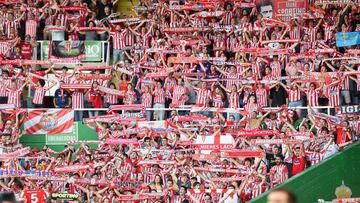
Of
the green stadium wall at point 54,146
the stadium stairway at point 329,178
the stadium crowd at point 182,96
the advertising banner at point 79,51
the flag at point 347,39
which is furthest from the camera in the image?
the advertising banner at point 79,51

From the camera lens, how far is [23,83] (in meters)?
24.0

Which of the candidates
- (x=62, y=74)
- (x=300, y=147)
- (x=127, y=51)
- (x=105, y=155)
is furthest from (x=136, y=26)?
(x=300, y=147)

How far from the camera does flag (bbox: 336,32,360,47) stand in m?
23.4

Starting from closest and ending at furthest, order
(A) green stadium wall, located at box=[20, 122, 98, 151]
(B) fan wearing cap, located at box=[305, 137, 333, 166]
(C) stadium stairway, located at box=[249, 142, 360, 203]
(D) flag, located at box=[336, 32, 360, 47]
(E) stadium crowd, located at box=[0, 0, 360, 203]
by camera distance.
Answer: (C) stadium stairway, located at box=[249, 142, 360, 203], (B) fan wearing cap, located at box=[305, 137, 333, 166], (E) stadium crowd, located at box=[0, 0, 360, 203], (D) flag, located at box=[336, 32, 360, 47], (A) green stadium wall, located at box=[20, 122, 98, 151]

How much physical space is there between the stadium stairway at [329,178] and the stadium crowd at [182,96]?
954 millimetres

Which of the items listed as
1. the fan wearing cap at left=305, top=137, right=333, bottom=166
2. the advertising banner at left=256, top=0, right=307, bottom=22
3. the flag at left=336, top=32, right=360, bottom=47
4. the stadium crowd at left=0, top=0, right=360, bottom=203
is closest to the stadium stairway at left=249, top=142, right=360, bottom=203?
the stadium crowd at left=0, top=0, right=360, bottom=203

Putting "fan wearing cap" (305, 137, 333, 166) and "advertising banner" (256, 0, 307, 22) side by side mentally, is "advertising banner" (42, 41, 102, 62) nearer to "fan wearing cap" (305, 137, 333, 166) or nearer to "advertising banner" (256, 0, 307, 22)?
"advertising banner" (256, 0, 307, 22)

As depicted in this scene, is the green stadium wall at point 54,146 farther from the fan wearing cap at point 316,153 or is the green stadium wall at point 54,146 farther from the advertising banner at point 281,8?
the advertising banner at point 281,8

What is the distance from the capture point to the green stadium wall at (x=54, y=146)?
2350 centimetres

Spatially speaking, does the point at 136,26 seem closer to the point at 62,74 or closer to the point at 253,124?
the point at 62,74

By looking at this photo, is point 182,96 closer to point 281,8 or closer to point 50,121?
point 50,121

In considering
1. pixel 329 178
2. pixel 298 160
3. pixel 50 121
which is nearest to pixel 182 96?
pixel 50 121

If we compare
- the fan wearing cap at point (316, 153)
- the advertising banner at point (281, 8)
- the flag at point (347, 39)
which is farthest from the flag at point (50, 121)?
the flag at point (347, 39)

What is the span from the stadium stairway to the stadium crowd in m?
0.95
